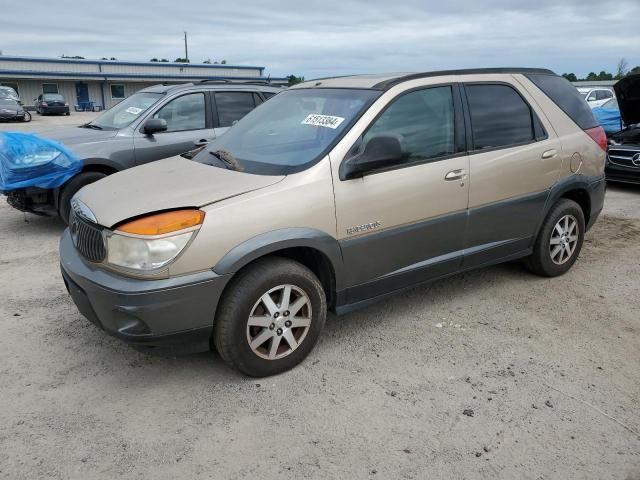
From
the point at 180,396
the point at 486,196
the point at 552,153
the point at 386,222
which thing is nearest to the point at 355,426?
the point at 180,396

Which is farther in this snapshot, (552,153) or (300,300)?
(552,153)

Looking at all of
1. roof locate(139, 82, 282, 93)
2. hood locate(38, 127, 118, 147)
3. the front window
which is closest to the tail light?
roof locate(139, 82, 282, 93)

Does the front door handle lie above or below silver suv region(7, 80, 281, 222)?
below

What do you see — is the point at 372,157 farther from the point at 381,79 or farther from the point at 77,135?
the point at 77,135

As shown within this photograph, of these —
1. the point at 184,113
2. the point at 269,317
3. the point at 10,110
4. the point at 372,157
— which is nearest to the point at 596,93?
the point at 184,113

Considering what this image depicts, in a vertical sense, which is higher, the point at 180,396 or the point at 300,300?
the point at 300,300

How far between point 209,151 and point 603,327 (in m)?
3.25

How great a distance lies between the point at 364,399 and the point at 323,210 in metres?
1.14

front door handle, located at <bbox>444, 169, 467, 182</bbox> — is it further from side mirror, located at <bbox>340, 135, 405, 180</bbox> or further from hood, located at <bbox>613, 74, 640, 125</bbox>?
hood, located at <bbox>613, 74, 640, 125</bbox>

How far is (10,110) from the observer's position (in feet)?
85.4

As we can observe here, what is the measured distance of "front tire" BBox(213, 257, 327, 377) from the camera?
9.89ft

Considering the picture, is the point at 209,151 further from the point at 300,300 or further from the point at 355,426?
the point at 355,426

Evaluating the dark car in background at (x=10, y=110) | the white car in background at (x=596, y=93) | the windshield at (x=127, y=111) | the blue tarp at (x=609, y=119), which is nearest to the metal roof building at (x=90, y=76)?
the dark car in background at (x=10, y=110)

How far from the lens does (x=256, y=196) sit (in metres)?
3.08
